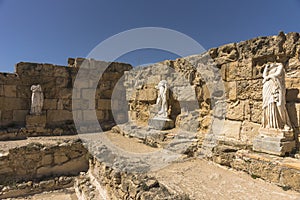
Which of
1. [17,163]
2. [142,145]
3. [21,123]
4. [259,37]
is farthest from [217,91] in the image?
[21,123]

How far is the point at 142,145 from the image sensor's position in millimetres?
6156

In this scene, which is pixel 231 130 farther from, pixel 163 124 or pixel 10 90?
pixel 10 90

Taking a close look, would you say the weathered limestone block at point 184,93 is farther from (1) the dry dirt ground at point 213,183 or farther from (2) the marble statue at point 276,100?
(2) the marble statue at point 276,100

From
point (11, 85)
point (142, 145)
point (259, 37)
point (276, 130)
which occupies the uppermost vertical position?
point (259, 37)

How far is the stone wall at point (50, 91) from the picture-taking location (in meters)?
8.23

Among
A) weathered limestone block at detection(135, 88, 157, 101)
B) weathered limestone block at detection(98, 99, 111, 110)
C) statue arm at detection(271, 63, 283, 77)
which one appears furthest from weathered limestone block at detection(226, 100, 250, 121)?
weathered limestone block at detection(98, 99, 111, 110)

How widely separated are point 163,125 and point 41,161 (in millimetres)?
3924

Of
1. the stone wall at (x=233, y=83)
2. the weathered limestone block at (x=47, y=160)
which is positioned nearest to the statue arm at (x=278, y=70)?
the stone wall at (x=233, y=83)

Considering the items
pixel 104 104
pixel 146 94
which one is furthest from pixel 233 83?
pixel 104 104

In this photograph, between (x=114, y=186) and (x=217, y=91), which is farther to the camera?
(x=217, y=91)

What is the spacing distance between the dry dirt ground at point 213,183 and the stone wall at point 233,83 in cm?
94

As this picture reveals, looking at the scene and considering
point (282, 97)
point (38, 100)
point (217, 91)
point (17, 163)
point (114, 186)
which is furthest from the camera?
point (38, 100)

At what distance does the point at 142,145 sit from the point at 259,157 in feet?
11.1

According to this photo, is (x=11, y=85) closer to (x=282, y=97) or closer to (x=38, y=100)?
(x=38, y=100)
